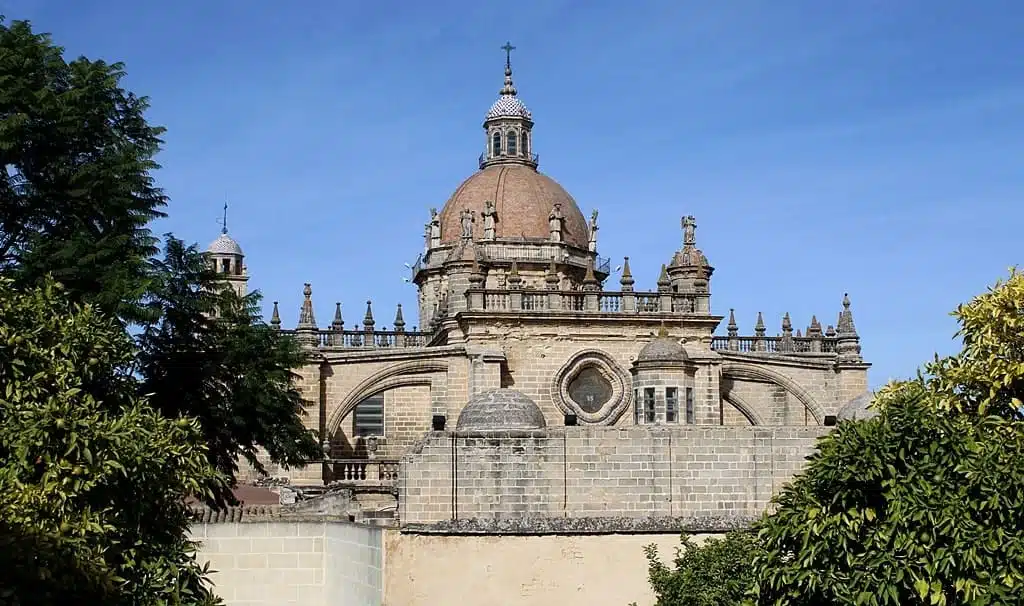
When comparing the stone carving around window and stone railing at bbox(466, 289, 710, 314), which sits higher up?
stone railing at bbox(466, 289, 710, 314)

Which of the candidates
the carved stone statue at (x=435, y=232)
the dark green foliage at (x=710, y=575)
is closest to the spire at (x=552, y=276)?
the carved stone statue at (x=435, y=232)

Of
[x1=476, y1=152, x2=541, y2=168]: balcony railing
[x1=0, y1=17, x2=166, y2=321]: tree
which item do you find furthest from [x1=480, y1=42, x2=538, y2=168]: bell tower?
[x1=0, y1=17, x2=166, y2=321]: tree

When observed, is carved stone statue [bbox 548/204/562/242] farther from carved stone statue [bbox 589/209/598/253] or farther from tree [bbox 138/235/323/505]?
tree [bbox 138/235/323/505]

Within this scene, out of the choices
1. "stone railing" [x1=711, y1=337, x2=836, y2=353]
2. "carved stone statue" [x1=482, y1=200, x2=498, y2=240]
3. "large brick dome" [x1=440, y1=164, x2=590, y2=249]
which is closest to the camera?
"stone railing" [x1=711, y1=337, x2=836, y2=353]

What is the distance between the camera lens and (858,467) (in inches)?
520

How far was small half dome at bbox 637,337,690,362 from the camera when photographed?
3052cm

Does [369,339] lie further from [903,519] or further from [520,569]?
[903,519]

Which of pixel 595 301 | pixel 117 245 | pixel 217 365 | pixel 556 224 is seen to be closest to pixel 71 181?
pixel 117 245

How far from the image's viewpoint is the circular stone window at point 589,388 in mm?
35281

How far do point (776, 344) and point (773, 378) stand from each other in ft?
7.21

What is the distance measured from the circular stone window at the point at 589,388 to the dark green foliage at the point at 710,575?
54.6 ft

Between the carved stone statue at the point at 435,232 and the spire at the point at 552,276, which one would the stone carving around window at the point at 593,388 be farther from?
the carved stone statue at the point at 435,232

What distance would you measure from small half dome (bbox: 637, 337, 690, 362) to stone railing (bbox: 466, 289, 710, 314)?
385 cm

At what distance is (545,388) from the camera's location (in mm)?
34625
